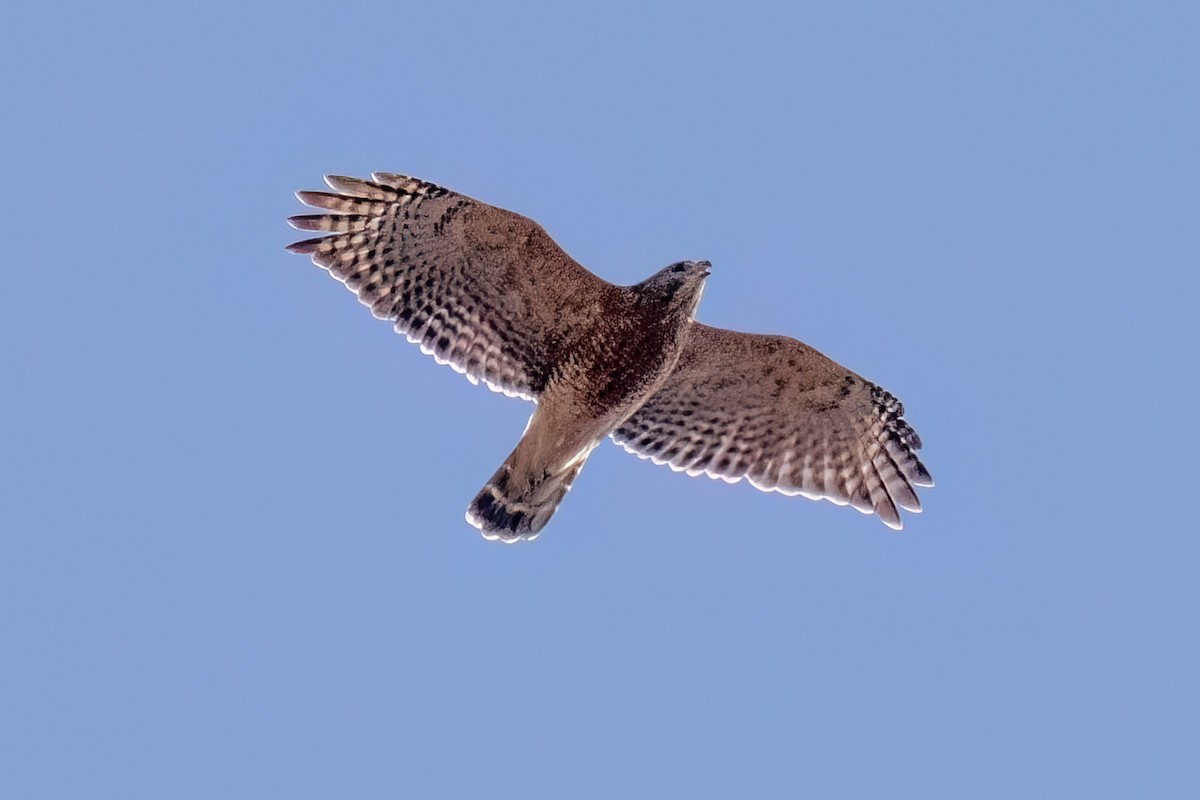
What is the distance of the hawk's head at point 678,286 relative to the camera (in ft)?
43.2

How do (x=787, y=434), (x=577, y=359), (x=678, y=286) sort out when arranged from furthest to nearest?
(x=787, y=434) → (x=577, y=359) → (x=678, y=286)

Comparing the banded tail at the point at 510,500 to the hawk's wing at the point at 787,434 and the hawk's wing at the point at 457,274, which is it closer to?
the hawk's wing at the point at 457,274

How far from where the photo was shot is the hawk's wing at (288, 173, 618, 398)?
43.5ft

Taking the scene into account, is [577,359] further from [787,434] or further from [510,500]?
[787,434]

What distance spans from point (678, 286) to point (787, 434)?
6.81 ft

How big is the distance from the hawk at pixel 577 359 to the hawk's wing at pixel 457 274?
1 centimetres

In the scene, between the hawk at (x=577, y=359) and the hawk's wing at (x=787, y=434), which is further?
the hawk's wing at (x=787, y=434)

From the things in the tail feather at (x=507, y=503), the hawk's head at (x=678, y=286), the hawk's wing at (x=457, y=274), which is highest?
the hawk's head at (x=678, y=286)

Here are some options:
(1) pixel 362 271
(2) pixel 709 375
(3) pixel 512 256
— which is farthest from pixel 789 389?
(1) pixel 362 271

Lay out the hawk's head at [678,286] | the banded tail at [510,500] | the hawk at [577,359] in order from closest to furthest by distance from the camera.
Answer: the hawk's head at [678,286], the hawk at [577,359], the banded tail at [510,500]

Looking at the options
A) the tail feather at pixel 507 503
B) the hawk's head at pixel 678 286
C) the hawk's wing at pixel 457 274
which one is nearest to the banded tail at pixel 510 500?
the tail feather at pixel 507 503

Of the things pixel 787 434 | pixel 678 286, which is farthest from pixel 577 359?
pixel 787 434

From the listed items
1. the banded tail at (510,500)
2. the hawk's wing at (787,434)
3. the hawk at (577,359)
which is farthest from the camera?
the hawk's wing at (787,434)

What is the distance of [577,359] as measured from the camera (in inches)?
535
